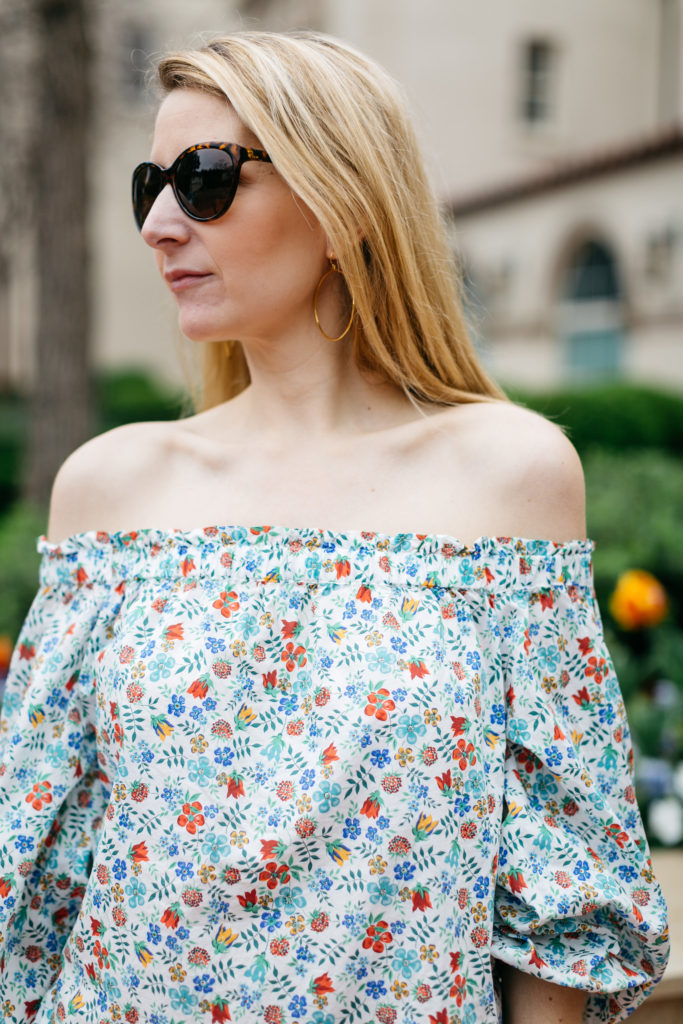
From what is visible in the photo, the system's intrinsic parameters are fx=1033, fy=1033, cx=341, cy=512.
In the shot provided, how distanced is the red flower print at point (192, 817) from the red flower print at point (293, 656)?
238mm

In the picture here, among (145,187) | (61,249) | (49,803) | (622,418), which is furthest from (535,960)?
(622,418)

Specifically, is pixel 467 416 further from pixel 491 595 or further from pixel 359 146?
pixel 359 146

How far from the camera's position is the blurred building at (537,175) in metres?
13.0

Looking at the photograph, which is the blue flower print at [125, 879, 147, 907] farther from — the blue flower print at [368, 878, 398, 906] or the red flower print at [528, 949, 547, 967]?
the red flower print at [528, 949, 547, 967]

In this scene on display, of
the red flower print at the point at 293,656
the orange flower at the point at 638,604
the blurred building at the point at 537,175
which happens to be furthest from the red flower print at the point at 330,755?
the blurred building at the point at 537,175

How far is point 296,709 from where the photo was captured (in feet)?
4.93

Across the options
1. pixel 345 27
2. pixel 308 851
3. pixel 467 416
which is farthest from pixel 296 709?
pixel 345 27

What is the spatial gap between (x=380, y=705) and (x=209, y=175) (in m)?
0.84

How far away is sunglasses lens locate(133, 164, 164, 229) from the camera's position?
1692 millimetres

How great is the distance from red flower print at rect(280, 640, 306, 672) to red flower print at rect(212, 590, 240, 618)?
0.10 metres

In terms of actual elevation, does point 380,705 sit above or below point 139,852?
above

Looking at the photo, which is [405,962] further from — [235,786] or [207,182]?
[207,182]

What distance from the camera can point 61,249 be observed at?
6.69 metres

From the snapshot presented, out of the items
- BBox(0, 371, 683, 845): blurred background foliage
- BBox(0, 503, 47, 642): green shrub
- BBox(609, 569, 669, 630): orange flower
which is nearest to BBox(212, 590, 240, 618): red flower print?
BBox(0, 371, 683, 845): blurred background foliage
